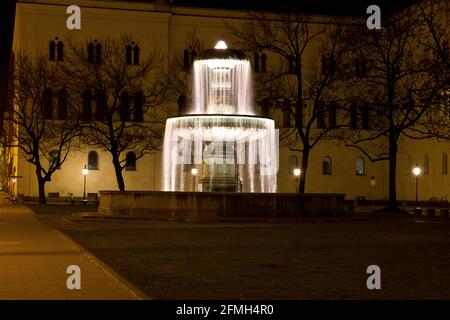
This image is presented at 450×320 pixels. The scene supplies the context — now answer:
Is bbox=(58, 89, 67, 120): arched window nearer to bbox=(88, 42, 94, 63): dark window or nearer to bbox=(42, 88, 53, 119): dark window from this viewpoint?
bbox=(42, 88, 53, 119): dark window

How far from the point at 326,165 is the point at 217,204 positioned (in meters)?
44.5

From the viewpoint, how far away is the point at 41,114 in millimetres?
58500

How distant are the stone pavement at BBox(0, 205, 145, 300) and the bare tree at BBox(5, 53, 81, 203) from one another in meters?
34.2

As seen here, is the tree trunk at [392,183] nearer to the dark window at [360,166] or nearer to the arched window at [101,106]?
the arched window at [101,106]

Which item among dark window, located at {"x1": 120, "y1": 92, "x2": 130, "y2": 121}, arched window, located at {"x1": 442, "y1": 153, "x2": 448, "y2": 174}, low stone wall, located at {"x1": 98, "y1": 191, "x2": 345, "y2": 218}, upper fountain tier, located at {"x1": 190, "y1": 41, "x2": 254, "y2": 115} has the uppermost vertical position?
dark window, located at {"x1": 120, "y1": 92, "x2": 130, "y2": 121}

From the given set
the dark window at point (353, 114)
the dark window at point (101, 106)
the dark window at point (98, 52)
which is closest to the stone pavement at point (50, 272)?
the dark window at point (353, 114)

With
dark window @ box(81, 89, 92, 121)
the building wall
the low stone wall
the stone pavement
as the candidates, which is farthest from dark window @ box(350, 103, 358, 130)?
the stone pavement

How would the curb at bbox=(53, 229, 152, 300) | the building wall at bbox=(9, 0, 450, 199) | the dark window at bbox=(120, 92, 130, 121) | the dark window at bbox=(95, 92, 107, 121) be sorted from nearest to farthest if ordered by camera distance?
1. the curb at bbox=(53, 229, 152, 300)
2. the dark window at bbox=(95, 92, 107, 121)
3. the dark window at bbox=(120, 92, 130, 121)
4. the building wall at bbox=(9, 0, 450, 199)

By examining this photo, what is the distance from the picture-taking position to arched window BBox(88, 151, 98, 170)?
223ft

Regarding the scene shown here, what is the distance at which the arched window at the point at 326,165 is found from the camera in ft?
243

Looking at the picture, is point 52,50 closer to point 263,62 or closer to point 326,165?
point 263,62

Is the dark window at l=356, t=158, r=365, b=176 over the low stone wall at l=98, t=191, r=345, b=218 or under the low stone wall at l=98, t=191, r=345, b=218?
over

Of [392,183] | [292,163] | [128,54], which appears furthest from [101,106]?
[292,163]

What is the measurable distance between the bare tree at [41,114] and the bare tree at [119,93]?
134 centimetres
